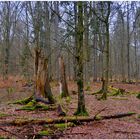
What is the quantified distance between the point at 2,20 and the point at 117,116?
30088mm

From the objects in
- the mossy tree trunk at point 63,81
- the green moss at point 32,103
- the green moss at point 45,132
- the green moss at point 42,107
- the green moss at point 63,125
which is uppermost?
the mossy tree trunk at point 63,81

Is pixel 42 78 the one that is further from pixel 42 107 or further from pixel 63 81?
pixel 42 107

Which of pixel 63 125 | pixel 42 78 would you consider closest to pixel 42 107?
pixel 42 78

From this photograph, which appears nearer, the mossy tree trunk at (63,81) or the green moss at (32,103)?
the green moss at (32,103)

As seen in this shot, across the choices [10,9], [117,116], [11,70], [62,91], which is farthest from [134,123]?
[11,70]

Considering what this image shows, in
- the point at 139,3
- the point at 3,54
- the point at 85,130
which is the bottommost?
the point at 85,130

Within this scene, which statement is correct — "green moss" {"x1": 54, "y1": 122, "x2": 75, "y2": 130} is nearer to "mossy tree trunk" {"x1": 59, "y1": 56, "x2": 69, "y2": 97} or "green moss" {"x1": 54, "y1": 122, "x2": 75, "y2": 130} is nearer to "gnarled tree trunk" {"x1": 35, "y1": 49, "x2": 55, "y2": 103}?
"gnarled tree trunk" {"x1": 35, "y1": 49, "x2": 55, "y2": 103}

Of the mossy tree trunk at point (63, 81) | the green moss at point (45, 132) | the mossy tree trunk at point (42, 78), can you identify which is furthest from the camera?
the mossy tree trunk at point (63, 81)

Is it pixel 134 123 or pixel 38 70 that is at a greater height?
pixel 38 70

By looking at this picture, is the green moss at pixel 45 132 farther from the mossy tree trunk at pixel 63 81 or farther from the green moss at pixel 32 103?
the mossy tree trunk at pixel 63 81

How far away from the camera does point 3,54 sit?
3844cm

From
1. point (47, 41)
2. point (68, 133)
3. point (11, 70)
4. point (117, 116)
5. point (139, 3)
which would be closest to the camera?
point (68, 133)

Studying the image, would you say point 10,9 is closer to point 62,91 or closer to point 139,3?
point 139,3

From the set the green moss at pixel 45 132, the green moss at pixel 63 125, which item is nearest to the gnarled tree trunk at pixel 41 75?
the green moss at pixel 63 125
